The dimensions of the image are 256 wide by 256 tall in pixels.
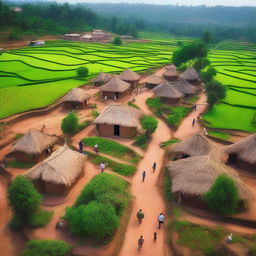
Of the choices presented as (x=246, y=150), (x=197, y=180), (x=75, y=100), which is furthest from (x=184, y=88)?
(x=197, y=180)

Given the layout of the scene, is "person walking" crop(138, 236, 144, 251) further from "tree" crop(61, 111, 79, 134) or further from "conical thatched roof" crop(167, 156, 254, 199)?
"tree" crop(61, 111, 79, 134)

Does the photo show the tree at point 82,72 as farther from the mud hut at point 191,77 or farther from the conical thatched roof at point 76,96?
the mud hut at point 191,77

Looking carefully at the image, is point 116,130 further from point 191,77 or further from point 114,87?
point 191,77

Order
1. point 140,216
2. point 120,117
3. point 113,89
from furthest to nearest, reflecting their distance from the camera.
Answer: point 113,89 < point 120,117 < point 140,216

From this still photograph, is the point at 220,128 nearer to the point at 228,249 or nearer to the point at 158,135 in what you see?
the point at 158,135

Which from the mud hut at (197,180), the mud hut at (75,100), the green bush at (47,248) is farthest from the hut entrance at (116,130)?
the green bush at (47,248)
